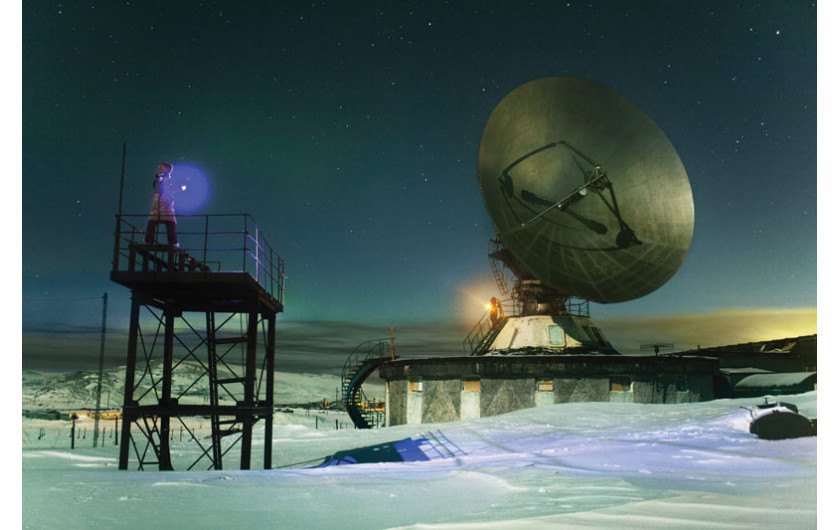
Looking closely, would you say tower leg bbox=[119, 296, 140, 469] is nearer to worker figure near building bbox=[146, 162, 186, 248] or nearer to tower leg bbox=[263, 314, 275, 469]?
worker figure near building bbox=[146, 162, 186, 248]

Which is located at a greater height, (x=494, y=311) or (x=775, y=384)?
(x=494, y=311)

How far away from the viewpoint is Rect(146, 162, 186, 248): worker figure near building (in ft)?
48.2

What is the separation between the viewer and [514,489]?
30.1ft

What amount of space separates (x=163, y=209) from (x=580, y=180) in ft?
42.1

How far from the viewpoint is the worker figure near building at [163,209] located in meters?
14.7

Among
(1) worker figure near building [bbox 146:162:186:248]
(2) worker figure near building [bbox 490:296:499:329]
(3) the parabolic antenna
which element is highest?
(3) the parabolic antenna

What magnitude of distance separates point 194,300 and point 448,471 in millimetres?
9372

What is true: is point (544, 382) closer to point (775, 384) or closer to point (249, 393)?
point (775, 384)

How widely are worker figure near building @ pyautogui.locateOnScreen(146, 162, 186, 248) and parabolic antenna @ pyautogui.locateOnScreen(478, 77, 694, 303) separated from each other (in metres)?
9.91

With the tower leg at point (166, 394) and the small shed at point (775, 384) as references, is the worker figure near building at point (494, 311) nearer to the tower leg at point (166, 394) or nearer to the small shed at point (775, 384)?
the small shed at point (775, 384)

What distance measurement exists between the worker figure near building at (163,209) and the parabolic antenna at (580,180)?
9.91 meters

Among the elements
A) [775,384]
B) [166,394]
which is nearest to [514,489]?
[166,394]

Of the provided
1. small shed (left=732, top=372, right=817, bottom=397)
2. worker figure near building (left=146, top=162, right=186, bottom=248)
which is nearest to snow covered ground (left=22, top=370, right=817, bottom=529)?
worker figure near building (left=146, top=162, right=186, bottom=248)
